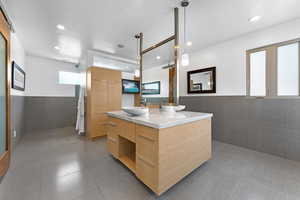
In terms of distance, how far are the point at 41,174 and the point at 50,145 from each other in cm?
130

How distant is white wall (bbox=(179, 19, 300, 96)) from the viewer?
6.86 feet

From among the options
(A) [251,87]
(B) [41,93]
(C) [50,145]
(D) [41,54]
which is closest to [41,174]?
(C) [50,145]

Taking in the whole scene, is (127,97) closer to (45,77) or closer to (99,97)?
(99,97)

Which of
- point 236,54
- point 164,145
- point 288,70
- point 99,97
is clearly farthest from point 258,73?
point 99,97

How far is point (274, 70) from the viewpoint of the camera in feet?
7.29

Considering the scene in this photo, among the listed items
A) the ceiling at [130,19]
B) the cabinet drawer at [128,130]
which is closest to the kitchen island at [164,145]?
the cabinet drawer at [128,130]

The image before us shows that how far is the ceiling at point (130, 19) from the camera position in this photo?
5.49ft

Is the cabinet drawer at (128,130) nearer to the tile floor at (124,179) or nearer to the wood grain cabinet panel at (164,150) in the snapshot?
the wood grain cabinet panel at (164,150)

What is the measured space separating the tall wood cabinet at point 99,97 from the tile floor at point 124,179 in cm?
94

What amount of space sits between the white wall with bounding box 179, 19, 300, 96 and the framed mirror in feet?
0.39

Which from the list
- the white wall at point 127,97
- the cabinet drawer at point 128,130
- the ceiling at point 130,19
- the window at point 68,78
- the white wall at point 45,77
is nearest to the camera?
the cabinet drawer at point 128,130

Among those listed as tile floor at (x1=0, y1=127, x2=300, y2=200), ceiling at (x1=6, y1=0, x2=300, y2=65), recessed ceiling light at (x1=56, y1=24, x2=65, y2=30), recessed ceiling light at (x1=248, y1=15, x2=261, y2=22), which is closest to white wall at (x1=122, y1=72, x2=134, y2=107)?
ceiling at (x1=6, y1=0, x2=300, y2=65)

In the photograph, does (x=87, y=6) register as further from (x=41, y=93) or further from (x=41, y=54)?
(x=41, y=93)

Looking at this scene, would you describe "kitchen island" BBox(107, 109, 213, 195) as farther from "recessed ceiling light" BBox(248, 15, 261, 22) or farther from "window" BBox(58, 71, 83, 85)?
"window" BBox(58, 71, 83, 85)
